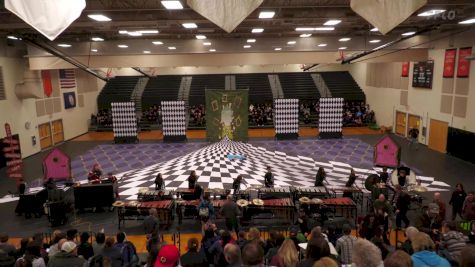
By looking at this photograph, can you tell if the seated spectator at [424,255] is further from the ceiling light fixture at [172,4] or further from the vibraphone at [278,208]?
the ceiling light fixture at [172,4]

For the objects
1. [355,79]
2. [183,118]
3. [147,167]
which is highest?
[355,79]

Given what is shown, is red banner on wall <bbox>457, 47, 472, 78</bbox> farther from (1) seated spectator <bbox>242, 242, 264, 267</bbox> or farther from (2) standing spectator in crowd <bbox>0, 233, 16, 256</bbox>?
(2) standing spectator in crowd <bbox>0, 233, 16, 256</bbox>

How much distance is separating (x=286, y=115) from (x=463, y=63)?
33.3ft

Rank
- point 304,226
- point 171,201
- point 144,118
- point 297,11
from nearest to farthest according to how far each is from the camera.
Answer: point 304,226 < point 171,201 < point 297,11 < point 144,118

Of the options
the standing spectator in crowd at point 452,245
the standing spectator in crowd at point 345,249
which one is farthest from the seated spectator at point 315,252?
the standing spectator in crowd at point 452,245

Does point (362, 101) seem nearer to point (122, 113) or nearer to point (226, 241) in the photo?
point (122, 113)

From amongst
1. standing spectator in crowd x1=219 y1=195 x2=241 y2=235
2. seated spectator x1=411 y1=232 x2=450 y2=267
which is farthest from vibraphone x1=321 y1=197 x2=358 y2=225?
seated spectator x1=411 y1=232 x2=450 y2=267

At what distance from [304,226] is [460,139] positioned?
14.1 meters

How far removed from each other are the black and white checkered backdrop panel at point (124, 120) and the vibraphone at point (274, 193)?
14.0m

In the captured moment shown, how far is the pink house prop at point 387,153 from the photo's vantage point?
1421 centimetres

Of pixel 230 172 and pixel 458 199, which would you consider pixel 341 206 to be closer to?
pixel 458 199

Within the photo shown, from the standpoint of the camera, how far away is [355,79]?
109ft

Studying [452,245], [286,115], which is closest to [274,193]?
[452,245]

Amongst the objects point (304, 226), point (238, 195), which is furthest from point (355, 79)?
point (304, 226)
